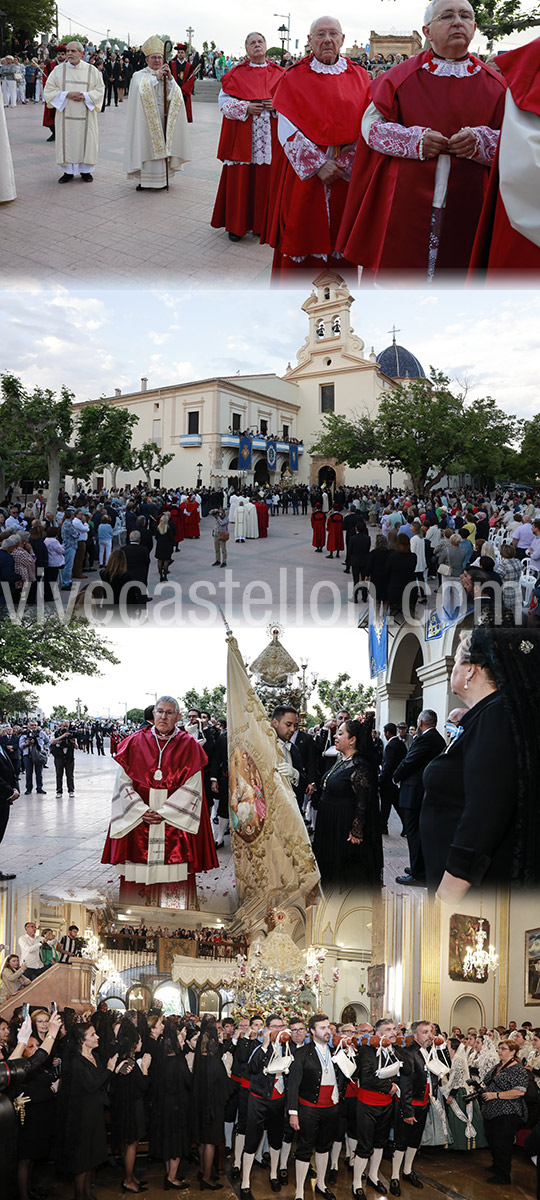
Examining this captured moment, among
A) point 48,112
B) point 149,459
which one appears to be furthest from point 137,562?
point 48,112

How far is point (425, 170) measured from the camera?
141 inches

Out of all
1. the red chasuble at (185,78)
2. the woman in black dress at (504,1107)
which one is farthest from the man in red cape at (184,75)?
the woman in black dress at (504,1107)

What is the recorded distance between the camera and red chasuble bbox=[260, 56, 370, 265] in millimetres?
3879

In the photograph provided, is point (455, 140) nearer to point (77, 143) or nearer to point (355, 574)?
point (355, 574)

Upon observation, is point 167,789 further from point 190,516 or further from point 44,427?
point 44,427

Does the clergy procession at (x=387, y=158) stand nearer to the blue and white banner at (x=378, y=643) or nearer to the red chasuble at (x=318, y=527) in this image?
the red chasuble at (x=318, y=527)

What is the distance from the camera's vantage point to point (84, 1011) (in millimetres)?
5574

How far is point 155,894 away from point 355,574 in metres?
2.55

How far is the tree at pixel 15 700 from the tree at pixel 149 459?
1.89 metres

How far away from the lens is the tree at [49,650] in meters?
5.36

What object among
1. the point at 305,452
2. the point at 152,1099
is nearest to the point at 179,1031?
the point at 152,1099

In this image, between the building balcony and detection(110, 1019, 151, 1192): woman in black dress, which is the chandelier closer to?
detection(110, 1019, 151, 1192): woman in black dress

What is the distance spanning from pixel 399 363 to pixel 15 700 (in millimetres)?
3272

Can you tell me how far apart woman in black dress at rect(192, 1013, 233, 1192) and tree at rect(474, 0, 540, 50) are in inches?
224
